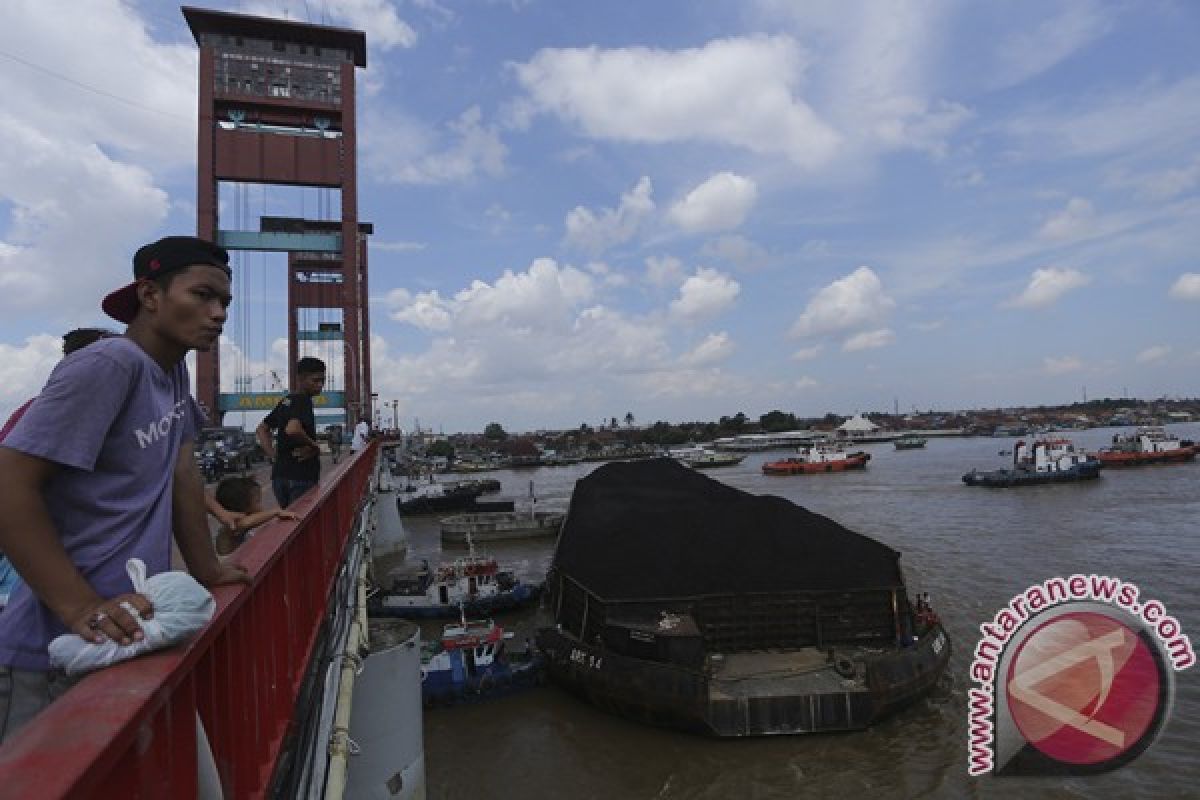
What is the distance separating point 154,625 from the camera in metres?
1.50

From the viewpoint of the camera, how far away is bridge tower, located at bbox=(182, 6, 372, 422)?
3247 cm

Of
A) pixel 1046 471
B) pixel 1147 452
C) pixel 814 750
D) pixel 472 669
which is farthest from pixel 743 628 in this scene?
pixel 1147 452

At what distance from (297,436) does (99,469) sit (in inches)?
178

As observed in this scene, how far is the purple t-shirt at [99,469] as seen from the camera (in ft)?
5.28

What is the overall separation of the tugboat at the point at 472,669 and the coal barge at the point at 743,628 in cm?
60

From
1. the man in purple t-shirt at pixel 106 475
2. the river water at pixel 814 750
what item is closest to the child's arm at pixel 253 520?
the man in purple t-shirt at pixel 106 475

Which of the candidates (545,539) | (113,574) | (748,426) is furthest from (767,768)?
(748,426)

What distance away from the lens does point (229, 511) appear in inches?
187

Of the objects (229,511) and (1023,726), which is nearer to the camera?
(229,511)

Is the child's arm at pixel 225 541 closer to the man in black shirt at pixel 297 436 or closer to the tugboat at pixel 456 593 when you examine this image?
the man in black shirt at pixel 297 436

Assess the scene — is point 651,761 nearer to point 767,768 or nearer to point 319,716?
point 767,768

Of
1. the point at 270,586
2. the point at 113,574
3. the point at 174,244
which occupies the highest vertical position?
the point at 174,244

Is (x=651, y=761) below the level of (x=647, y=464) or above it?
below

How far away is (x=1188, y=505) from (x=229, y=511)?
4456cm
